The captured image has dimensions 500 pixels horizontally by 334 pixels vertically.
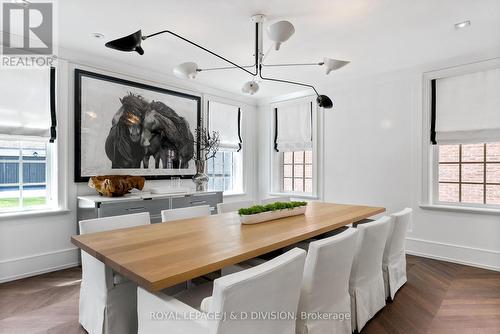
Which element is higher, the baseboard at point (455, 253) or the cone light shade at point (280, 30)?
the cone light shade at point (280, 30)

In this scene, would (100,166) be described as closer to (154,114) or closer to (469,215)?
(154,114)

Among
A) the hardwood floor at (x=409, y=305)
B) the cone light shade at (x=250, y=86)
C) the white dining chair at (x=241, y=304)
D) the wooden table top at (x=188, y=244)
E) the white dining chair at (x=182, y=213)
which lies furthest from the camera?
the cone light shade at (x=250, y=86)

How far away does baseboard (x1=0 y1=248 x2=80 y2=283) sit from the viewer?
2905mm

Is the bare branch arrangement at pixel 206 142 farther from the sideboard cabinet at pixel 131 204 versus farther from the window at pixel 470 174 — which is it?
the window at pixel 470 174

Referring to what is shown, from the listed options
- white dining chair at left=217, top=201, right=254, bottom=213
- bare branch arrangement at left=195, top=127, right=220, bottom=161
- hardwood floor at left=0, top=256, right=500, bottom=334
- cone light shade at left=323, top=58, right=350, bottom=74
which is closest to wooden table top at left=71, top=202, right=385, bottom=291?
white dining chair at left=217, top=201, right=254, bottom=213

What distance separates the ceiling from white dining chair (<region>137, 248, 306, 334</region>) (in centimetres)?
213

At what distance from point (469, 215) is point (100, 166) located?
182 inches

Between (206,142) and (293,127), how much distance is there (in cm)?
166

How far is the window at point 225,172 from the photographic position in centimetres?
504

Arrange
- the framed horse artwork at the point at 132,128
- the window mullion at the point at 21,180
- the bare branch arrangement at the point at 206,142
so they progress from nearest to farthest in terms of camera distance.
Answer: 1. the window mullion at the point at 21,180
2. the framed horse artwork at the point at 132,128
3. the bare branch arrangement at the point at 206,142

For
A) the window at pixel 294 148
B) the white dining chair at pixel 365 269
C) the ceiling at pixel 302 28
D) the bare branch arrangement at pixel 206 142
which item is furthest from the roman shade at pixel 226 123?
the white dining chair at pixel 365 269

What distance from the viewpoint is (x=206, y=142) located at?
4.61 m

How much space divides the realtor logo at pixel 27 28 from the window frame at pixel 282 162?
3.62 meters

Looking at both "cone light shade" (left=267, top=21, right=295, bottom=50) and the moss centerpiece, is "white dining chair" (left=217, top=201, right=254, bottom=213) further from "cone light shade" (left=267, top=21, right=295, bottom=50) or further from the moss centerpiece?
"cone light shade" (left=267, top=21, right=295, bottom=50)
